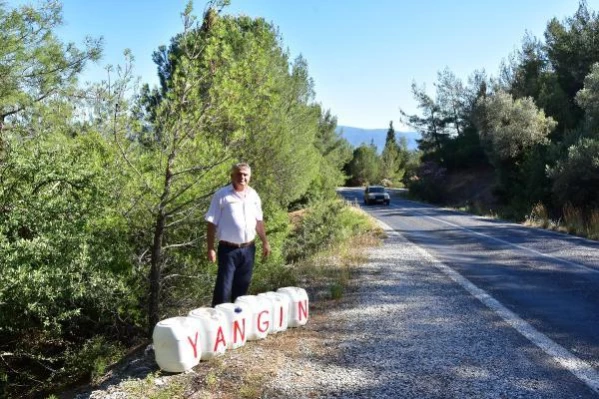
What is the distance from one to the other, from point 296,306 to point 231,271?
35.9 inches

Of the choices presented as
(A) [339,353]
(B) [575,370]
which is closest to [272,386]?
(A) [339,353]

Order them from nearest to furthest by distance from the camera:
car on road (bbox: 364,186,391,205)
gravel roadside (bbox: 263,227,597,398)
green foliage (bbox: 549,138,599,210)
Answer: gravel roadside (bbox: 263,227,597,398)
green foliage (bbox: 549,138,599,210)
car on road (bbox: 364,186,391,205)

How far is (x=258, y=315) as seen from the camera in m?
5.89

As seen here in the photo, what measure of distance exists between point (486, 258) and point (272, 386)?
9409 millimetres

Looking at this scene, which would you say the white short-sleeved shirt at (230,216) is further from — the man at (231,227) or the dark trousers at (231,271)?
the dark trousers at (231,271)

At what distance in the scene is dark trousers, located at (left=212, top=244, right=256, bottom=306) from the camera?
19.9ft

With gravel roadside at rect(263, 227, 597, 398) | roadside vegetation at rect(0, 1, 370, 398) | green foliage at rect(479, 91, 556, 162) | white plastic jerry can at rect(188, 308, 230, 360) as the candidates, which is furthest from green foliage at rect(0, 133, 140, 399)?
green foliage at rect(479, 91, 556, 162)

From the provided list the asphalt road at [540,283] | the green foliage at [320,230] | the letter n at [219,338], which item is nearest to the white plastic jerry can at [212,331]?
the letter n at [219,338]

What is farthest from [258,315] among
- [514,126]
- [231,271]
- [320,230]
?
[514,126]

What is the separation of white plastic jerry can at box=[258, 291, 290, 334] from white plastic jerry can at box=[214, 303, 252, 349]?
450mm

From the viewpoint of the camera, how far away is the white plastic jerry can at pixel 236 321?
18.0 ft

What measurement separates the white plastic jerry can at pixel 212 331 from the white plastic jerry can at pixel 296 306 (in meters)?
1.14

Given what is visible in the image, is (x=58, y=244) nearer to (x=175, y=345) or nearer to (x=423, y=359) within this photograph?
(x=175, y=345)

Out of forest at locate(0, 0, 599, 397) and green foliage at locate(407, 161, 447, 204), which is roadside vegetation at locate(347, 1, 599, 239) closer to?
green foliage at locate(407, 161, 447, 204)
